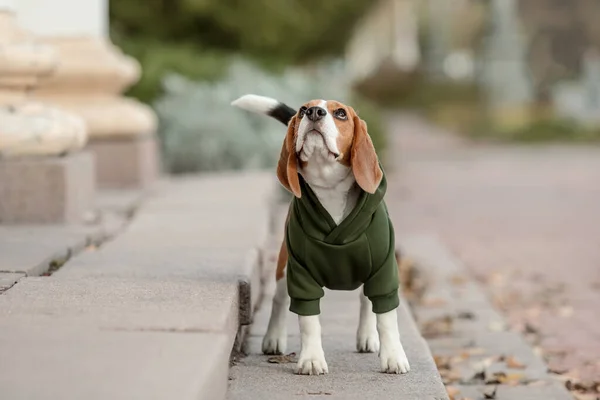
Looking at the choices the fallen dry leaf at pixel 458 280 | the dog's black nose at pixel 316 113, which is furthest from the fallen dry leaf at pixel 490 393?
the fallen dry leaf at pixel 458 280

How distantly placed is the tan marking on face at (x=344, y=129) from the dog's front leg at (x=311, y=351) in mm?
585

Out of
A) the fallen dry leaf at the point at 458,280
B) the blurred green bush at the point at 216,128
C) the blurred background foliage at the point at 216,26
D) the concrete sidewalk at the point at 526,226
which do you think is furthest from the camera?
the blurred background foliage at the point at 216,26

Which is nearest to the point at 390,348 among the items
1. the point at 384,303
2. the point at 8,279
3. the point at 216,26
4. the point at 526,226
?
the point at 384,303

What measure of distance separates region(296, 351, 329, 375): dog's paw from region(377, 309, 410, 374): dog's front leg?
0.73 feet

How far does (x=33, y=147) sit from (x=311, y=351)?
3.09 m

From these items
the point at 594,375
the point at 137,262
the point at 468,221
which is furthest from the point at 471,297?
Answer: the point at 468,221

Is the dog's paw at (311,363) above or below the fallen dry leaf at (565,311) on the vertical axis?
above

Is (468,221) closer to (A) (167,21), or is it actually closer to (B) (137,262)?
(B) (137,262)

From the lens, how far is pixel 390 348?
12.8 feet

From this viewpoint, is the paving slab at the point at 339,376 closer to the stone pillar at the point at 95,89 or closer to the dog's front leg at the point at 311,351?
the dog's front leg at the point at 311,351

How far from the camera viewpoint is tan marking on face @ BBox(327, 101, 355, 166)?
3738 mm

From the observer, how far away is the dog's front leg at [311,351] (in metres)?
3.84

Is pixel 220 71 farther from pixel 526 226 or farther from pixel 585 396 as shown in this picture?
pixel 585 396

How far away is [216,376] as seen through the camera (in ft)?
10.4
